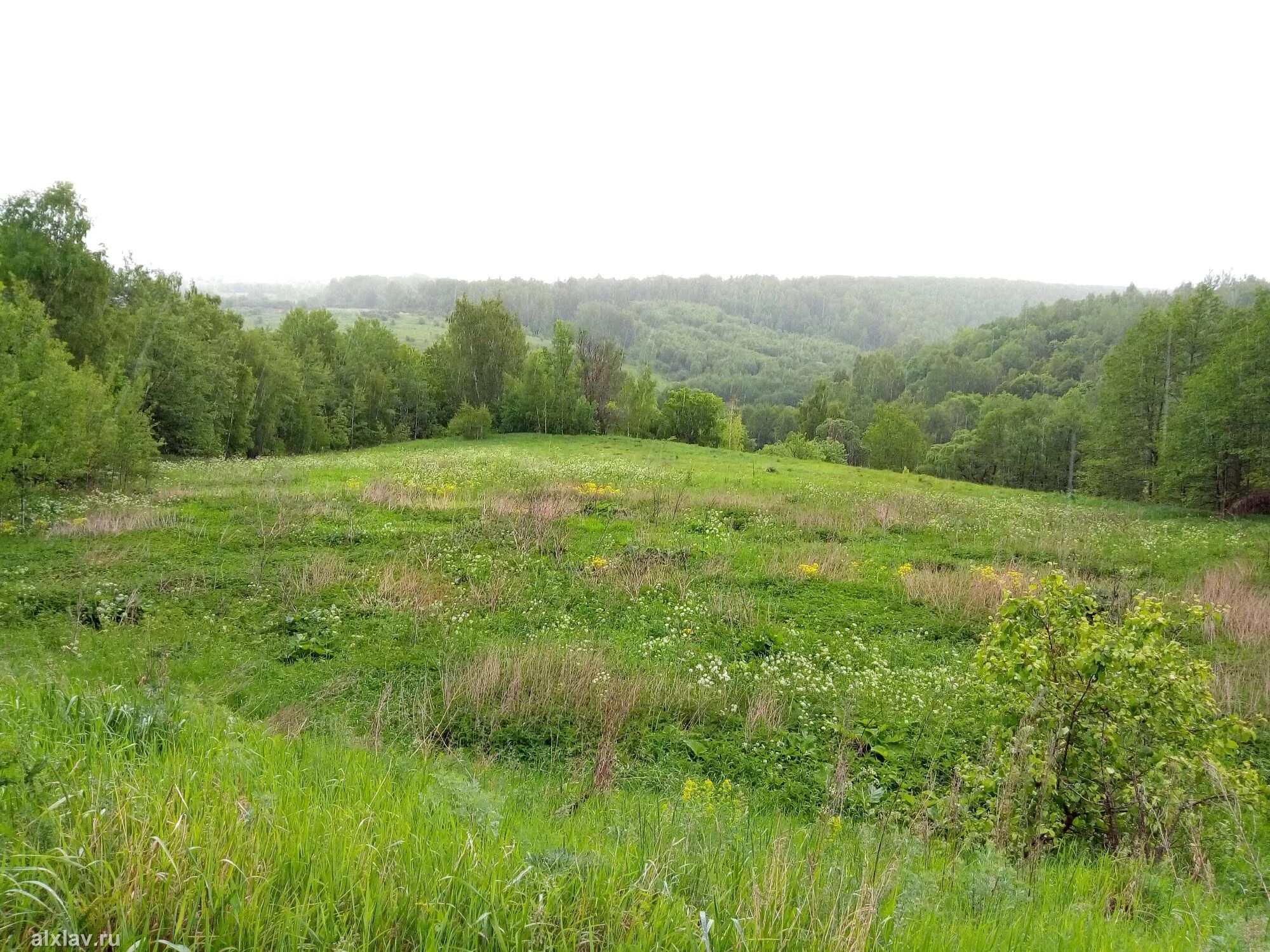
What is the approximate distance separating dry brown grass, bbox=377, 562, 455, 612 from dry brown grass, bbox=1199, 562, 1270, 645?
12.6 m

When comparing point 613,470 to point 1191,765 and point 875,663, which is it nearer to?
point 875,663

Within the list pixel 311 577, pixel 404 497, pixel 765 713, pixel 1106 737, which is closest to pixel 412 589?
pixel 311 577

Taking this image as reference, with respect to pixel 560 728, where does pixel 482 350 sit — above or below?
above

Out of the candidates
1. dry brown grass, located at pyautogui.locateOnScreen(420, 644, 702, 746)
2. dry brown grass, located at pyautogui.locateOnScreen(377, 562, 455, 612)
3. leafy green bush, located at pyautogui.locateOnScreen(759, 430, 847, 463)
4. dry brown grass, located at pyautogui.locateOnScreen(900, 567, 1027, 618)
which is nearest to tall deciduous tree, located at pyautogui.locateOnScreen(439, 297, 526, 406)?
leafy green bush, located at pyautogui.locateOnScreen(759, 430, 847, 463)

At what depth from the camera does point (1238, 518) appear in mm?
26828

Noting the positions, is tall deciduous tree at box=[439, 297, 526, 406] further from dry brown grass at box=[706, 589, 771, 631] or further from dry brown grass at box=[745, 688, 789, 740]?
dry brown grass at box=[745, 688, 789, 740]

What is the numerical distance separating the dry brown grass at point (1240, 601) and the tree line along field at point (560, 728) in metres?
0.10

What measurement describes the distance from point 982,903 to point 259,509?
63.3 feet

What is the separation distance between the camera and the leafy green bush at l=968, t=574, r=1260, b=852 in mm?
4746

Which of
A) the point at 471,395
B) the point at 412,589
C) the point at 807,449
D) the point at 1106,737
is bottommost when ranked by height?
the point at 807,449

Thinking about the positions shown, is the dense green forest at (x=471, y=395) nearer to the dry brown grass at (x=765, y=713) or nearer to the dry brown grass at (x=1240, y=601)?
the dry brown grass at (x=765, y=713)

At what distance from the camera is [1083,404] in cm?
7431

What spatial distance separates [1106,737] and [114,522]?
1942 cm

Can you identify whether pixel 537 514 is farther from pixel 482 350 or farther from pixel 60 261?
pixel 482 350
